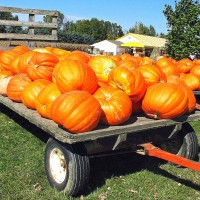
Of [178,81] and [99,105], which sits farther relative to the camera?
[178,81]

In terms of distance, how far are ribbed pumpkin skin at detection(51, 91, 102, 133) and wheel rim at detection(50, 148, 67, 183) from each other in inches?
20.4

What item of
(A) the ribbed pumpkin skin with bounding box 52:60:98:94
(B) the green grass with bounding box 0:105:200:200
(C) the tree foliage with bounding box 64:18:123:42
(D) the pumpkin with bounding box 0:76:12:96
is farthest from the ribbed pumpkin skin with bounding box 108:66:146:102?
(C) the tree foliage with bounding box 64:18:123:42

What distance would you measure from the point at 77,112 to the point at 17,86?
1.73 meters

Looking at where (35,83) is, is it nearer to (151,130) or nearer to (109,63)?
(109,63)

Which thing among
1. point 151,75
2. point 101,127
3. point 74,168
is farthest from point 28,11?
point 74,168

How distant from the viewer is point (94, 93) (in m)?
4.22

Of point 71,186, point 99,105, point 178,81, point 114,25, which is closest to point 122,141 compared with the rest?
point 99,105

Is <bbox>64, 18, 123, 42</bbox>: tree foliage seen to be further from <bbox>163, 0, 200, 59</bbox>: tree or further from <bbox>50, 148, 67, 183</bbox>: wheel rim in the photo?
<bbox>50, 148, 67, 183</bbox>: wheel rim

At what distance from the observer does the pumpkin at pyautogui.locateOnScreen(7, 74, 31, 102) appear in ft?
16.8

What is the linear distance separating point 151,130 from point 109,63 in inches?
44.4

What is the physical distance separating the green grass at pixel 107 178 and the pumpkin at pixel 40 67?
3.91ft

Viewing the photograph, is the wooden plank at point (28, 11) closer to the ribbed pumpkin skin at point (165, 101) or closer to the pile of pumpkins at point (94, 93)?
the pile of pumpkins at point (94, 93)

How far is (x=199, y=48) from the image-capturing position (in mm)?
16828

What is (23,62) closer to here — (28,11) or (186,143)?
(186,143)
